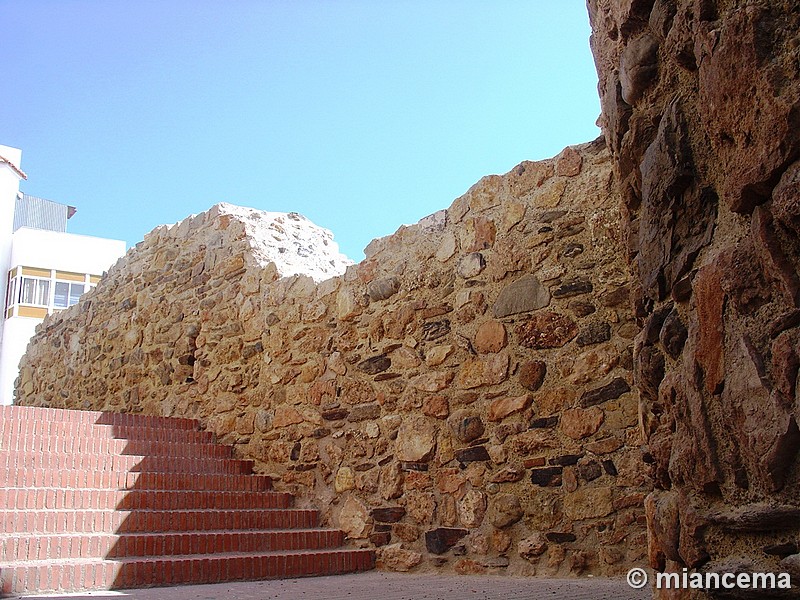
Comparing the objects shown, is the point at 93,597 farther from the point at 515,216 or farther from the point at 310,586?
the point at 515,216

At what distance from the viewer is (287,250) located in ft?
22.2

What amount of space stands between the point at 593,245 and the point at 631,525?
1365mm

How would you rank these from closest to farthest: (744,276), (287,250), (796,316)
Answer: (796,316), (744,276), (287,250)

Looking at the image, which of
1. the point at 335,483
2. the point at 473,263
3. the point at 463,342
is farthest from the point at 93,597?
the point at 473,263

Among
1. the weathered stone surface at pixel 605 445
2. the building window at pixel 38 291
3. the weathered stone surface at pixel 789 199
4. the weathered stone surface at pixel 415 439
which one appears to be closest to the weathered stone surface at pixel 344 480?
the weathered stone surface at pixel 415 439

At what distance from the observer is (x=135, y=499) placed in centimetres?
461

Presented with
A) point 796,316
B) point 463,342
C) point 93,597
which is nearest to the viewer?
point 796,316

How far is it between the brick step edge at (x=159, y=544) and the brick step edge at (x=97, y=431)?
1.34 meters

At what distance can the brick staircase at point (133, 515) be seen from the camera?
3750 mm

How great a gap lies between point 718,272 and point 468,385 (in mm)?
3045

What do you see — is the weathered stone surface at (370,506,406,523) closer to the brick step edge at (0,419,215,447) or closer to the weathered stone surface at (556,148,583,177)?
the brick step edge at (0,419,215,447)

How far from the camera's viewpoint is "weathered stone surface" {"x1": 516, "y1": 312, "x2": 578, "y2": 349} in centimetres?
395

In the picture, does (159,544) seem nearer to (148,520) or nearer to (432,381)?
(148,520)

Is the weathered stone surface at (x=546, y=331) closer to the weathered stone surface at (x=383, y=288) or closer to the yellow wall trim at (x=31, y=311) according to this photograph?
the weathered stone surface at (x=383, y=288)
